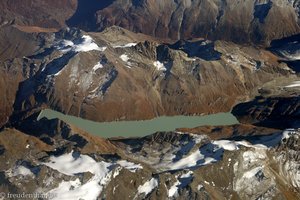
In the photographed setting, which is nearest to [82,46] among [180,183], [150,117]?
[150,117]

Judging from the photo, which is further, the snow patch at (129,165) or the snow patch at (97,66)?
the snow patch at (97,66)

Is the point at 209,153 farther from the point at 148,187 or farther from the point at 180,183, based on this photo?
the point at 148,187

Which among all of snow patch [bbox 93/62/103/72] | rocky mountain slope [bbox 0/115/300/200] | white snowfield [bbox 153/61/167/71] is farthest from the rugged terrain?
white snowfield [bbox 153/61/167/71]

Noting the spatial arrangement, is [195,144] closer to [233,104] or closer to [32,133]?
[32,133]

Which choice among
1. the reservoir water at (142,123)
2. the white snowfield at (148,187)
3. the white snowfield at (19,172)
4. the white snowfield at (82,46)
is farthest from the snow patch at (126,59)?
the white snowfield at (19,172)

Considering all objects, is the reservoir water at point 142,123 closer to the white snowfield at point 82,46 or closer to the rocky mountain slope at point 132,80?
the rocky mountain slope at point 132,80

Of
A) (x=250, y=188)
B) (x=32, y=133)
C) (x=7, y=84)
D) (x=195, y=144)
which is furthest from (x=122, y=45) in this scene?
(x=250, y=188)
